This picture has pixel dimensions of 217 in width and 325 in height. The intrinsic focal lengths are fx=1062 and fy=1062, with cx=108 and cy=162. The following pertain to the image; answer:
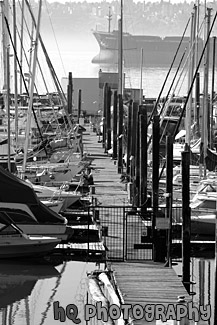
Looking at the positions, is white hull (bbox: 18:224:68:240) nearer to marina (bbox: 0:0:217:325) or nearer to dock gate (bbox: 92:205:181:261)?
marina (bbox: 0:0:217:325)

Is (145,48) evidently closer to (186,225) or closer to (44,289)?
(44,289)

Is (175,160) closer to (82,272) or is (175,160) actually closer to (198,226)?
(198,226)

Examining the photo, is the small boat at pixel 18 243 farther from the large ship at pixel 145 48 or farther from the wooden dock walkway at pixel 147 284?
the large ship at pixel 145 48

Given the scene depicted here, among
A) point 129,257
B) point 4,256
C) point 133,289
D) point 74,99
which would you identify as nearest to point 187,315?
point 133,289

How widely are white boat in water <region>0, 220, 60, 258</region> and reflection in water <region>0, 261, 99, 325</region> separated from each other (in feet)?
0.92

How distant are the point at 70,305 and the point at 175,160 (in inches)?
740

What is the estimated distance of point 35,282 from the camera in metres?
24.7

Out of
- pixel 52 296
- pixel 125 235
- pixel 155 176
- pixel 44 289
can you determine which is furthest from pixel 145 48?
pixel 52 296

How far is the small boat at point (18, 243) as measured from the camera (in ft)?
84.1

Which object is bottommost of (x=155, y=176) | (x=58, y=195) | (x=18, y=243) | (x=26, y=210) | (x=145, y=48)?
(x=145, y=48)

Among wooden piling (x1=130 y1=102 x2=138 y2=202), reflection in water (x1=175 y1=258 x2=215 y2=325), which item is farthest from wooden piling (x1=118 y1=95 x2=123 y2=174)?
reflection in water (x1=175 y1=258 x2=215 y2=325)

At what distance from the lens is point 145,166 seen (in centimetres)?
3086

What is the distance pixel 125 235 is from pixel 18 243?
260cm

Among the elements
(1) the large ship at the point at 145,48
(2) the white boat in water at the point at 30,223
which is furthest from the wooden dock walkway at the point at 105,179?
(1) the large ship at the point at 145,48
